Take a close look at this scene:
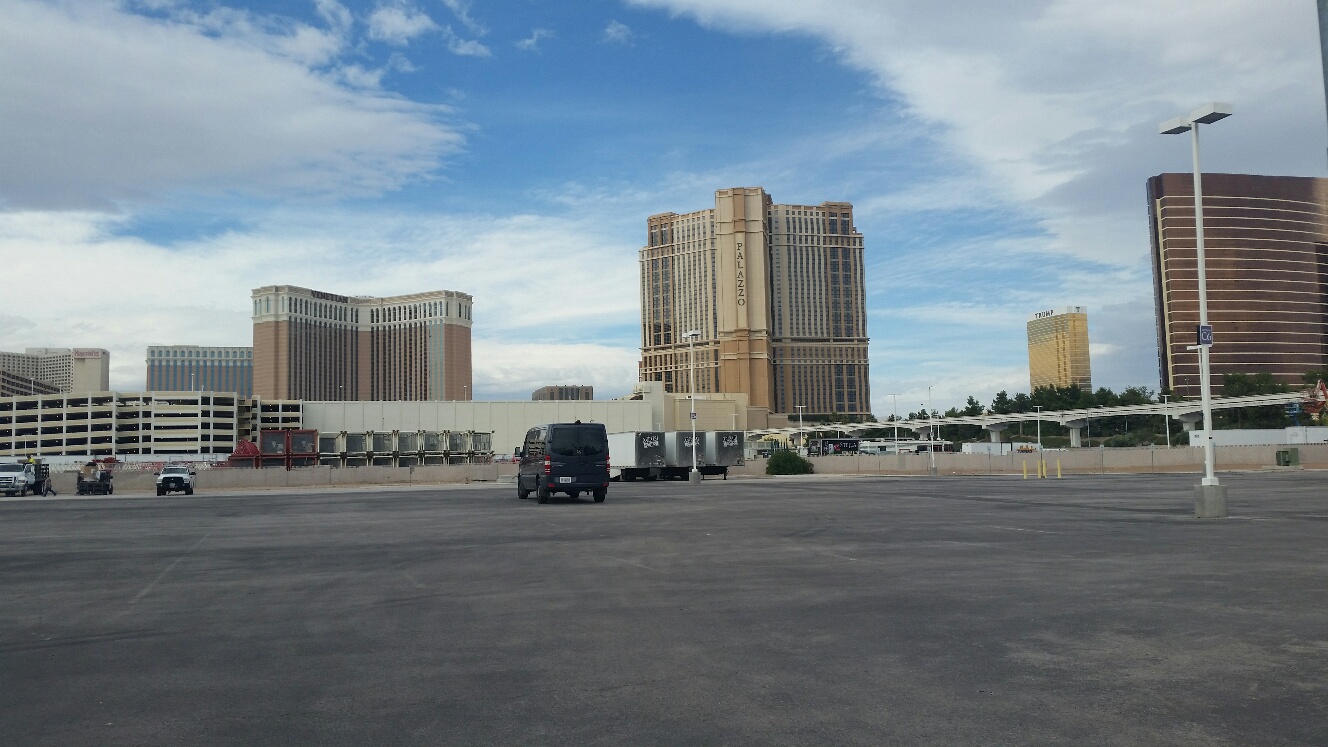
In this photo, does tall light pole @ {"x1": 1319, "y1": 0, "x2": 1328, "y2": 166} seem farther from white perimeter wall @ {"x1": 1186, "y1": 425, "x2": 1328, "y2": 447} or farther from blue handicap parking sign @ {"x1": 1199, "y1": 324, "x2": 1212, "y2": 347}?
white perimeter wall @ {"x1": 1186, "y1": 425, "x2": 1328, "y2": 447}

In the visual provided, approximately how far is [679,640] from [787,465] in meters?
58.2

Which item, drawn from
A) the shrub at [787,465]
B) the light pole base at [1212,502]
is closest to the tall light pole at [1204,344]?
the light pole base at [1212,502]

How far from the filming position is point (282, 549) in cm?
1675

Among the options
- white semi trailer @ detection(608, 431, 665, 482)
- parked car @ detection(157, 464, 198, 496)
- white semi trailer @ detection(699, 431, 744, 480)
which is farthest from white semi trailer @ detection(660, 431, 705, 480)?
parked car @ detection(157, 464, 198, 496)

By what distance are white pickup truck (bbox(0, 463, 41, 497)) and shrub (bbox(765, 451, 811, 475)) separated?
44.4 metres

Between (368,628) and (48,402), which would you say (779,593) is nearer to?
(368,628)

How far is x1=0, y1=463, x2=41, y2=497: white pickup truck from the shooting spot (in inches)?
1943

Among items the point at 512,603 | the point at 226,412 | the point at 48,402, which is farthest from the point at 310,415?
the point at 512,603

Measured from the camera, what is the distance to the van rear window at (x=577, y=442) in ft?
102

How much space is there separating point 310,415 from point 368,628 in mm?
140696

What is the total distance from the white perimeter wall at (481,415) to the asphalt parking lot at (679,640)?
115749 millimetres

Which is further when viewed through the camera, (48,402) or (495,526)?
(48,402)

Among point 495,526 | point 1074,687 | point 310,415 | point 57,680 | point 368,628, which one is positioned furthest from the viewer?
point 310,415

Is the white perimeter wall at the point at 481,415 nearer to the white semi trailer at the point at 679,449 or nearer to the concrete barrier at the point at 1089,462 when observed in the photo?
the concrete barrier at the point at 1089,462
